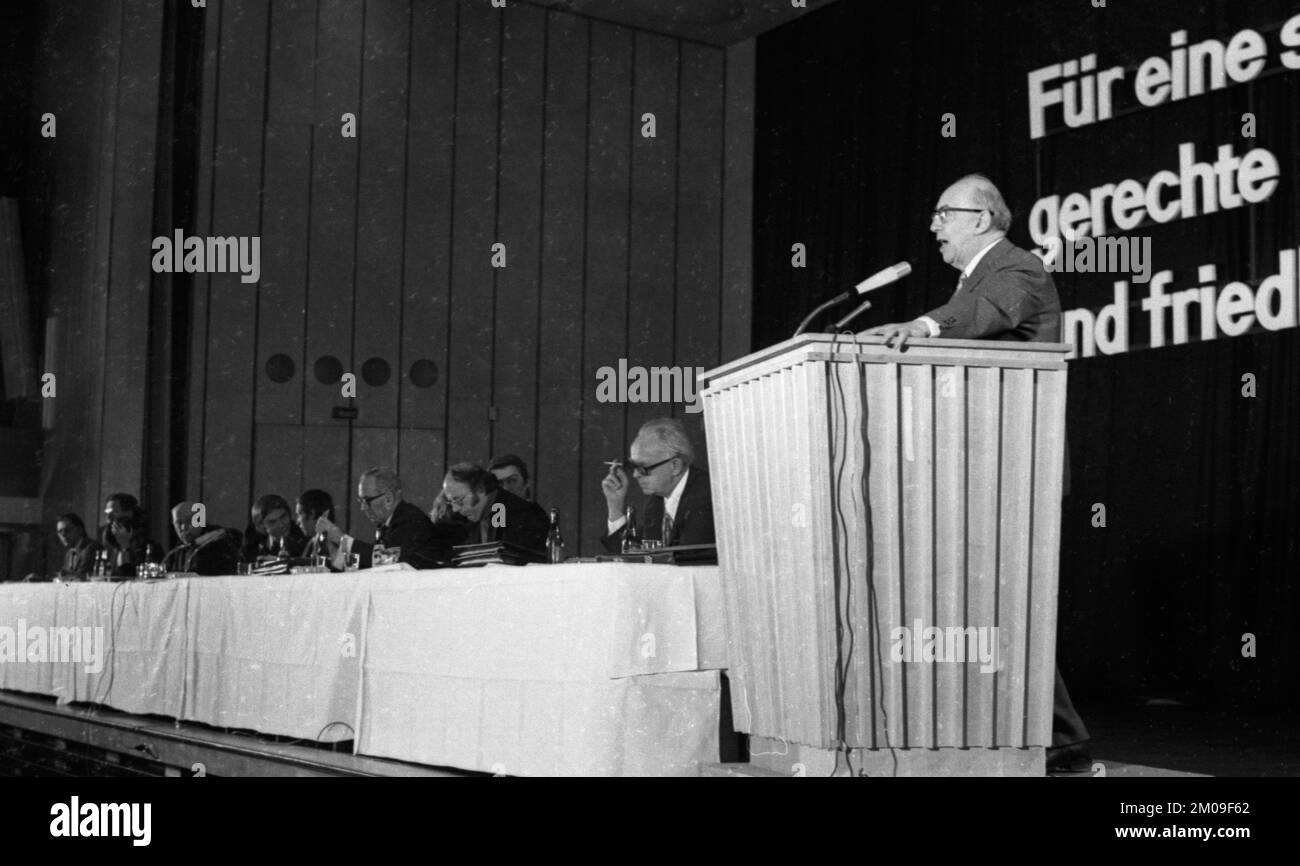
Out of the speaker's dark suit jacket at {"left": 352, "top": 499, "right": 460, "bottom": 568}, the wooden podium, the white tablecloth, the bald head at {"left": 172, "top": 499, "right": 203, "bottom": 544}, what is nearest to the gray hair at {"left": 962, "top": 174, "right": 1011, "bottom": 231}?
the wooden podium

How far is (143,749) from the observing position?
16.2 ft

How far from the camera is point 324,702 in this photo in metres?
4.04

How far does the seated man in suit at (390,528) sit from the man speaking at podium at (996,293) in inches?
79.9

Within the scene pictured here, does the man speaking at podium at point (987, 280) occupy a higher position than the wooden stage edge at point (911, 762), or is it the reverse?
the man speaking at podium at point (987, 280)

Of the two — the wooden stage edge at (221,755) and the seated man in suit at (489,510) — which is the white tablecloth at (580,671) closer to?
the wooden stage edge at (221,755)

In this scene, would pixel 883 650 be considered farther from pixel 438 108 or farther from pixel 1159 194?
pixel 438 108

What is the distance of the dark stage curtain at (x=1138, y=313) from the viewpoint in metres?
6.96

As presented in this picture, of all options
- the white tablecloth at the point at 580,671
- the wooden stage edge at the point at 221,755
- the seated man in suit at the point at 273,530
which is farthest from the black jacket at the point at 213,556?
the white tablecloth at the point at 580,671

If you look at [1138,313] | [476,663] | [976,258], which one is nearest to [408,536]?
[476,663]

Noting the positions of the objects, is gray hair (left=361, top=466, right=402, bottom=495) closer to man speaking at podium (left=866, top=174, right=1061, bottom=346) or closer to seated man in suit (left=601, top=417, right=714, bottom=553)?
seated man in suit (left=601, top=417, right=714, bottom=553)

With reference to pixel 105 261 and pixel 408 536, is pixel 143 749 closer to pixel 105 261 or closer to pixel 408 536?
pixel 408 536

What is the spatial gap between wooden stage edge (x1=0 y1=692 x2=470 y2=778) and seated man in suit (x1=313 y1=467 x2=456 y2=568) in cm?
71

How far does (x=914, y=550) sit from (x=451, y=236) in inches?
341
